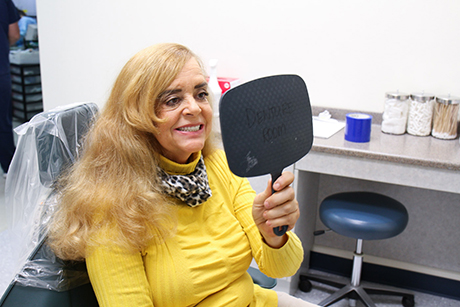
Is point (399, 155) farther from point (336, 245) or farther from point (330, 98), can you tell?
point (336, 245)

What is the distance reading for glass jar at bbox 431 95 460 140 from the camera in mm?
1960

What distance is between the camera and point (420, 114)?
79.5 inches

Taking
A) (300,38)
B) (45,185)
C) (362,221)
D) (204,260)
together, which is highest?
(300,38)

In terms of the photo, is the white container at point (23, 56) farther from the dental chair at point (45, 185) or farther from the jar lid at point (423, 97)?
the jar lid at point (423, 97)

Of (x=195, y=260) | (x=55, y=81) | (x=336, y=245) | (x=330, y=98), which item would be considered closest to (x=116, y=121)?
(x=195, y=260)

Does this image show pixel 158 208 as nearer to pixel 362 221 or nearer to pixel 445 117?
pixel 362 221

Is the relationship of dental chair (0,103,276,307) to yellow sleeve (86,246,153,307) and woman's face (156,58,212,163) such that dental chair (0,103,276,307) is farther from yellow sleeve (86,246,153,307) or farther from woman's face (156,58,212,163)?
woman's face (156,58,212,163)

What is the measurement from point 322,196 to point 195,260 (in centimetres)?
147

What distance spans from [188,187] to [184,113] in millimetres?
185

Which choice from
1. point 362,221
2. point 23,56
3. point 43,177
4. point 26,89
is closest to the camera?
point 43,177

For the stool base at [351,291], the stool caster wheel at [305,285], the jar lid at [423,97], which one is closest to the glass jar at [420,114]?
the jar lid at [423,97]

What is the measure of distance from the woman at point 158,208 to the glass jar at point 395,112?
1.11m

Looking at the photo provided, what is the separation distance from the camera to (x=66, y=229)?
1.00m

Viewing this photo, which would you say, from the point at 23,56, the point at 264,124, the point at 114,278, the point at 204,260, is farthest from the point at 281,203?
the point at 23,56
